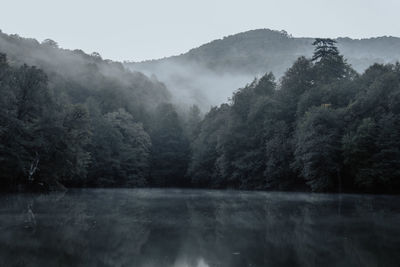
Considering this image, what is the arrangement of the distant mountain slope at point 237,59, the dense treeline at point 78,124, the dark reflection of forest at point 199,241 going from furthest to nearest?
the distant mountain slope at point 237,59 → the dense treeline at point 78,124 → the dark reflection of forest at point 199,241

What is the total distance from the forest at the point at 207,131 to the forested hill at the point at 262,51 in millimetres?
81349

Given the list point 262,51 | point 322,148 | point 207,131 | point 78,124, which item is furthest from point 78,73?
point 262,51

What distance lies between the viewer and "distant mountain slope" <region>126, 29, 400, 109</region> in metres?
166

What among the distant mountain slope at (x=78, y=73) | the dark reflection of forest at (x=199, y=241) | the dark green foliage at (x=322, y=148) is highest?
the distant mountain slope at (x=78, y=73)

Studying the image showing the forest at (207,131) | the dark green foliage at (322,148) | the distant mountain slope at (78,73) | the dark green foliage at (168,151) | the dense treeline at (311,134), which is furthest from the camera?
the distant mountain slope at (78,73)

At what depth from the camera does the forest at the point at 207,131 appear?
41094 millimetres

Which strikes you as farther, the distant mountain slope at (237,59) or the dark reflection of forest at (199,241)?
the distant mountain slope at (237,59)

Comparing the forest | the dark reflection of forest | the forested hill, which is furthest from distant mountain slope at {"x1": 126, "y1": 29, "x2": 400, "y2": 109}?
the dark reflection of forest

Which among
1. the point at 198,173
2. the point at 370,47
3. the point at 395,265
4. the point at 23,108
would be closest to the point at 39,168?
the point at 23,108

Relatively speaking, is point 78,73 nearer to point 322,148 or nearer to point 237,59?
point 322,148

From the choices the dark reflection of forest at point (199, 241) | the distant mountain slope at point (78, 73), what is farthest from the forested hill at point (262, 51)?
the dark reflection of forest at point (199, 241)

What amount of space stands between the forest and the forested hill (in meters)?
81.3

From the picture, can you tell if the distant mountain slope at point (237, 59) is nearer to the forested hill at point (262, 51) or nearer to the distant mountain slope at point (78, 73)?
the forested hill at point (262, 51)

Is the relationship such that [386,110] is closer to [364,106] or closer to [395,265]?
[364,106]
